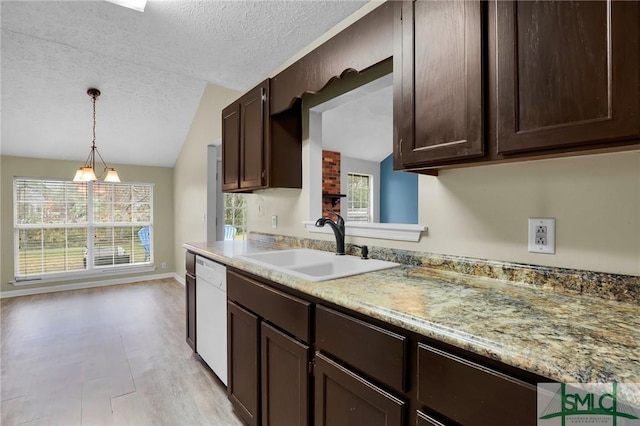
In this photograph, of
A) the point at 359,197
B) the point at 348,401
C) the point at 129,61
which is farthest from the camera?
the point at 359,197

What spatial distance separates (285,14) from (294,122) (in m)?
0.70

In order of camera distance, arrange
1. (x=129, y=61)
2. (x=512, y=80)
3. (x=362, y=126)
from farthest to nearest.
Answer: (x=362, y=126), (x=129, y=61), (x=512, y=80)

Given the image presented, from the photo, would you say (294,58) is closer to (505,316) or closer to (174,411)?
(505,316)

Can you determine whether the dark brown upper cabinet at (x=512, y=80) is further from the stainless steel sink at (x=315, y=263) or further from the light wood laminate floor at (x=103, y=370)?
the light wood laminate floor at (x=103, y=370)

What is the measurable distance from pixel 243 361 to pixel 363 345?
1016 mm

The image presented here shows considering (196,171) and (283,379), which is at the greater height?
(196,171)

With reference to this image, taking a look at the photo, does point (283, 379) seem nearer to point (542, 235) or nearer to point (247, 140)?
point (542, 235)

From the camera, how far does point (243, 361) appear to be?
1.73m

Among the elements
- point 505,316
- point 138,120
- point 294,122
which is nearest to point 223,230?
point 138,120

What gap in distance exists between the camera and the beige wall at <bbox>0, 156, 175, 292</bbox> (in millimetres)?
4465

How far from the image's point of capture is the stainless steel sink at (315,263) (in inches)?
59.0

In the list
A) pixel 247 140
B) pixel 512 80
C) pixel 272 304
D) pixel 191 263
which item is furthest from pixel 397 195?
pixel 512 80

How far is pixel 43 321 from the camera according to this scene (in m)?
3.49

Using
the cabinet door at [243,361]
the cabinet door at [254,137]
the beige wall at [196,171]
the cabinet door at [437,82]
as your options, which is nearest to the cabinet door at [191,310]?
the cabinet door at [243,361]
